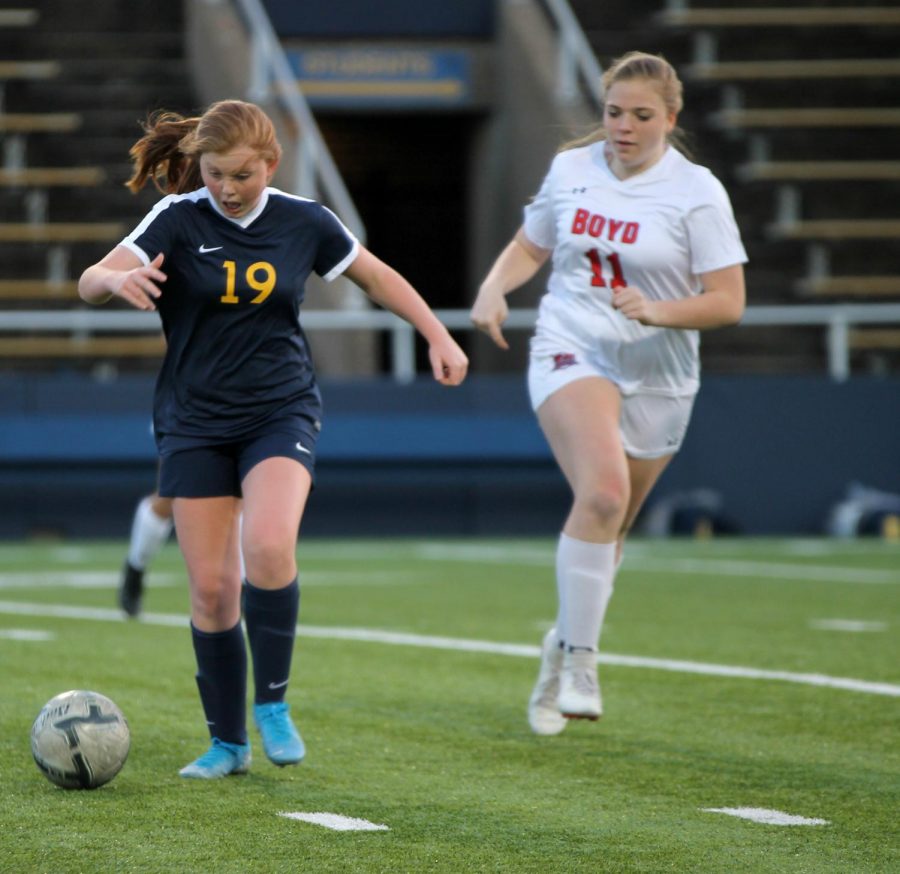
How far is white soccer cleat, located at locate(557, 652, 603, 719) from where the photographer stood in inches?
219

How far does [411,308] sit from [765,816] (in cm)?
164

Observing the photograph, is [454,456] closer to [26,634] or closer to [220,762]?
[26,634]

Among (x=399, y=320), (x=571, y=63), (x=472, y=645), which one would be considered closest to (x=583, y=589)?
(x=472, y=645)

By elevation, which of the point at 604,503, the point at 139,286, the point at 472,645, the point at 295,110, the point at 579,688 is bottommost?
the point at 472,645

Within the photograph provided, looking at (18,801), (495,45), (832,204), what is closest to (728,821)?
(18,801)

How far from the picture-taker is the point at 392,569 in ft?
40.1

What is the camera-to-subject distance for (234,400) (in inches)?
197

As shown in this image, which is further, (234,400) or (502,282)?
(502,282)

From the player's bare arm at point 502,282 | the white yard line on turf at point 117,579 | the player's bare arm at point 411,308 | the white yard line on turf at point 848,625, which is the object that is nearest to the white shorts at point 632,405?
the player's bare arm at point 502,282

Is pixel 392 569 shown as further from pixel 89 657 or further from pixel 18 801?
pixel 18 801

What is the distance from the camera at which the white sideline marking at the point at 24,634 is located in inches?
323

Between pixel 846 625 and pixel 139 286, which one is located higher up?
pixel 139 286

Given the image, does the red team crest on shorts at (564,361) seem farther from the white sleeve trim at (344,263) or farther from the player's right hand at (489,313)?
the white sleeve trim at (344,263)

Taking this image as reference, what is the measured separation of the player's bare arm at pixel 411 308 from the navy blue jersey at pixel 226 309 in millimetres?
176
